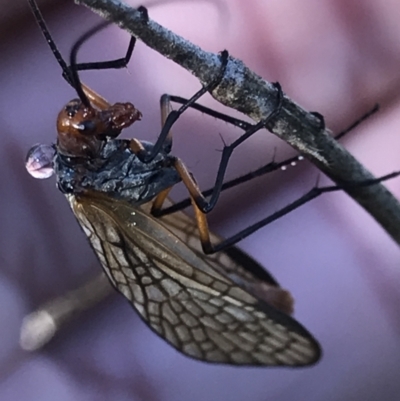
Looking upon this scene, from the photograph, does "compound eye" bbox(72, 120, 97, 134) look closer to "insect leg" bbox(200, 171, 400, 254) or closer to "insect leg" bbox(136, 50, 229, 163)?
"insect leg" bbox(136, 50, 229, 163)

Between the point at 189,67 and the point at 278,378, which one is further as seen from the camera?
the point at 278,378

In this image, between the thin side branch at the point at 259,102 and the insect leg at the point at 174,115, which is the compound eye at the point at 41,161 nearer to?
the insect leg at the point at 174,115

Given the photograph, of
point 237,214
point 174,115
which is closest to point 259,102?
point 174,115

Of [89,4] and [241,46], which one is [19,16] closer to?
[241,46]

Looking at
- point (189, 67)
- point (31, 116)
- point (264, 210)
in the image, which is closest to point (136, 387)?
point (264, 210)

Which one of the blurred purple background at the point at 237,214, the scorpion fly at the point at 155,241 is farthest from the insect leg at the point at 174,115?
the blurred purple background at the point at 237,214

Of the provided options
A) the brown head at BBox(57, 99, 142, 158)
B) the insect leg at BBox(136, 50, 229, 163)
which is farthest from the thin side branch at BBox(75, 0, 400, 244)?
the brown head at BBox(57, 99, 142, 158)
